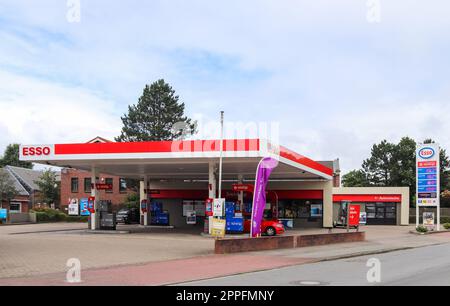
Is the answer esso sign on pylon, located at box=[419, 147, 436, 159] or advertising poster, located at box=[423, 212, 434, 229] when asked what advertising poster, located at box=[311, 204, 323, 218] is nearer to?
advertising poster, located at box=[423, 212, 434, 229]

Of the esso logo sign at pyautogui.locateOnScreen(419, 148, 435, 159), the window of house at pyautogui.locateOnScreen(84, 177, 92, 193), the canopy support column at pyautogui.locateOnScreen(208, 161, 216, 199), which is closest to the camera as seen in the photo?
the canopy support column at pyautogui.locateOnScreen(208, 161, 216, 199)

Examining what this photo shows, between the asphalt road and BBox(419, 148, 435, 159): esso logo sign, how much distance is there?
2564 centimetres

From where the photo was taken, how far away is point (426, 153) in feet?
137

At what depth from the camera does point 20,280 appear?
41.7 ft

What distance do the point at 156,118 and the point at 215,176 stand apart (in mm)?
42924

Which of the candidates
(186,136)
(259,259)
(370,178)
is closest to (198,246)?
(259,259)

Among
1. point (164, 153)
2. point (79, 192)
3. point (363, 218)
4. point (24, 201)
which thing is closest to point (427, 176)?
→ point (363, 218)

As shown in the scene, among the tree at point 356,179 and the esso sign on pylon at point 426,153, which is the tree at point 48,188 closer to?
the esso sign on pylon at point 426,153

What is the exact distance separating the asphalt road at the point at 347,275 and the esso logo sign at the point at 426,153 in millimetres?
25636

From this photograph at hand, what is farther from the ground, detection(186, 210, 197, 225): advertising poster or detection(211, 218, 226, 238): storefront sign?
detection(211, 218, 226, 238): storefront sign

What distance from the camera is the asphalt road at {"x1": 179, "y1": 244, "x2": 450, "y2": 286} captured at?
12.2 meters

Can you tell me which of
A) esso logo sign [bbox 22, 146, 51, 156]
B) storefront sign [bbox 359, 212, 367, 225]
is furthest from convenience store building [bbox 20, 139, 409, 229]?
storefront sign [bbox 359, 212, 367, 225]

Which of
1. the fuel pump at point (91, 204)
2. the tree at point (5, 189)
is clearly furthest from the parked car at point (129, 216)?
the fuel pump at point (91, 204)
